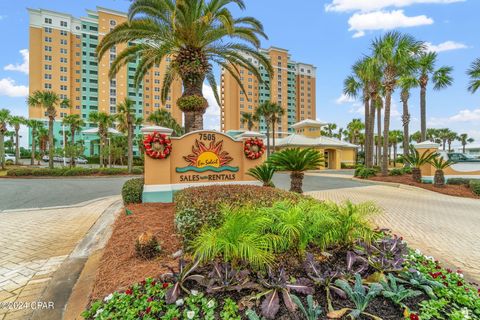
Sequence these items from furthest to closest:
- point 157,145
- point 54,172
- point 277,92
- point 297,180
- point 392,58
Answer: point 277,92, point 54,172, point 392,58, point 297,180, point 157,145

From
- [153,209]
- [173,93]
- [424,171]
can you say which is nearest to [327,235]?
[153,209]

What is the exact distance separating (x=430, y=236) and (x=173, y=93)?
222ft

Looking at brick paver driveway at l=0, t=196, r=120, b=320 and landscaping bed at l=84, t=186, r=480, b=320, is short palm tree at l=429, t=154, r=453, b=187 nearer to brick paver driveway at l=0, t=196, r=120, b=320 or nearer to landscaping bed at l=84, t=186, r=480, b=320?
landscaping bed at l=84, t=186, r=480, b=320

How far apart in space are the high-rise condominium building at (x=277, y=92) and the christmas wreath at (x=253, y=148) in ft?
189

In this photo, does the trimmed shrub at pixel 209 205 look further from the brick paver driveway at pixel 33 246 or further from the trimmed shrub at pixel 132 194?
the trimmed shrub at pixel 132 194

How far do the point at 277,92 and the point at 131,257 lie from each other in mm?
82726

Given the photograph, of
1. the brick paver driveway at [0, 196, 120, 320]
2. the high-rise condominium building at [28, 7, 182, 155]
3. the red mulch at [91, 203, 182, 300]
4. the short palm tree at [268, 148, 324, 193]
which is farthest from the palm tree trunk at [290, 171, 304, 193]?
the high-rise condominium building at [28, 7, 182, 155]

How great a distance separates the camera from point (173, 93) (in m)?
66.0

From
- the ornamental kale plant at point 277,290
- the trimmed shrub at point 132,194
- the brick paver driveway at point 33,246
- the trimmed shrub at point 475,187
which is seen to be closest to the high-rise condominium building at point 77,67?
the trimmed shrub at point 132,194

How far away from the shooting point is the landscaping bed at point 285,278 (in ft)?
7.72

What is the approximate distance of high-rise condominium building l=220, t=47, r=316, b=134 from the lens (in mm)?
73688

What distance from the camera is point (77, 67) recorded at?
61.2 m

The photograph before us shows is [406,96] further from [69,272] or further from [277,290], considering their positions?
[69,272]

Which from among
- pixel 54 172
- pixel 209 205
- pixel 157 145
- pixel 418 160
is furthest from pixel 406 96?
pixel 54 172
